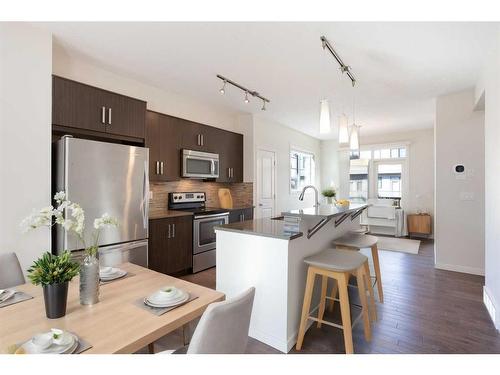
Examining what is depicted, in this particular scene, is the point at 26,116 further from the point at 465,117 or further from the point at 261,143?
the point at 465,117

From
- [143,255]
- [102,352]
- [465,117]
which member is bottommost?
[143,255]

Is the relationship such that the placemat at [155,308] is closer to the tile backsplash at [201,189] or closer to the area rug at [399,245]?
the tile backsplash at [201,189]

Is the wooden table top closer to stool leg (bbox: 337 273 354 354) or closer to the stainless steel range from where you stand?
stool leg (bbox: 337 273 354 354)

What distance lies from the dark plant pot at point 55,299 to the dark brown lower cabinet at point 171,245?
6.96 feet

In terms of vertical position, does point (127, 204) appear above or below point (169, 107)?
below

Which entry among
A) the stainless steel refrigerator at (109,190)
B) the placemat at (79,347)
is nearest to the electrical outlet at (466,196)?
the stainless steel refrigerator at (109,190)

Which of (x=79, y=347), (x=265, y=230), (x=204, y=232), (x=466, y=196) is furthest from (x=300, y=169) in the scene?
(x=79, y=347)

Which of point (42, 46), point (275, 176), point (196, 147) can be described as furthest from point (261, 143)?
point (42, 46)

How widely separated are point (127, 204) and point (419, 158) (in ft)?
21.4

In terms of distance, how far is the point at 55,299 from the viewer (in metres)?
1.15

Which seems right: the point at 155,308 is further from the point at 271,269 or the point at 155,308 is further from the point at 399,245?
the point at 399,245

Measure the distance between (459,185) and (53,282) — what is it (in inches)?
187

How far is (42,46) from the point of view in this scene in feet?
7.71

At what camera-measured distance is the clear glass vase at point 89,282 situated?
128 centimetres
